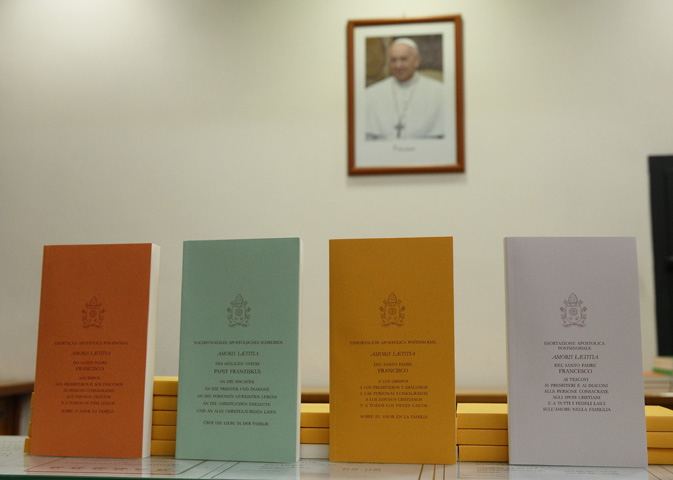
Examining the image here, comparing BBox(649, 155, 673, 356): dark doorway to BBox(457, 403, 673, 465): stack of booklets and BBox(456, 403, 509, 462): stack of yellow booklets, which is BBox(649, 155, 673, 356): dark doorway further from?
BBox(456, 403, 509, 462): stack of yellow booklets

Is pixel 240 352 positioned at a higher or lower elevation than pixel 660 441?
higher

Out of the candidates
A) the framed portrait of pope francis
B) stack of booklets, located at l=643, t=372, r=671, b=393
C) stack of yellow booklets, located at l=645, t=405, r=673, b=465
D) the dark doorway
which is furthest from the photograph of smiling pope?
stack of yellow booklets, located at l=645, t=405, r=673, b=465

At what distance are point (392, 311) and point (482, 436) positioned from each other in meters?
0.25

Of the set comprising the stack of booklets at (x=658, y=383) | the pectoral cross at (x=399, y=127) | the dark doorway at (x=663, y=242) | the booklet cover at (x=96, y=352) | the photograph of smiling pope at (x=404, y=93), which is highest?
the photograph of smiling pope at (x=404, y=93)

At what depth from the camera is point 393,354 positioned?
1.04 meters

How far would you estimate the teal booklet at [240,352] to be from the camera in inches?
41.4

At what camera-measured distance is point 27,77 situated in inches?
118

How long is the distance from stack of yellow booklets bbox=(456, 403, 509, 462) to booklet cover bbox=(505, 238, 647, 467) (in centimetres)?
3

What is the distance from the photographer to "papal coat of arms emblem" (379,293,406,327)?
1.05 m

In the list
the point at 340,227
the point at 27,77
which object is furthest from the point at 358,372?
the point at 27,77

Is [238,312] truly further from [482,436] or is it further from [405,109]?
[405,109]

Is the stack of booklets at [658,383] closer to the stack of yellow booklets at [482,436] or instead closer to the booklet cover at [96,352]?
the stack of yellow booklets at [482,436]

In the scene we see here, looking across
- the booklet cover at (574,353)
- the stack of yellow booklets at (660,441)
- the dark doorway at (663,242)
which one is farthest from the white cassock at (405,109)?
the stack of yellow booklets at (660,441)

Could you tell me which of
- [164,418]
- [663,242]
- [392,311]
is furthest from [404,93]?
[164,418]
